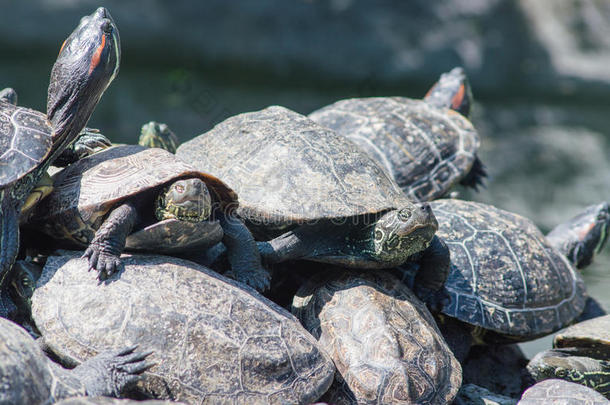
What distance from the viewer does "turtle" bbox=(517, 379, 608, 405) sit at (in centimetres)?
348

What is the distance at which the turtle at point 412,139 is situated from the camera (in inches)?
218

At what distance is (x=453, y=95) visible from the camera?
7.09 metres

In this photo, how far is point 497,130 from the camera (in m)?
14.9

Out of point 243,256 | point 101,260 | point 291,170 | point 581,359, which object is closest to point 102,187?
point 101,260

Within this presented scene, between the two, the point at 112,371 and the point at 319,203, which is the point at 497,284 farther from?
the point at 112,371

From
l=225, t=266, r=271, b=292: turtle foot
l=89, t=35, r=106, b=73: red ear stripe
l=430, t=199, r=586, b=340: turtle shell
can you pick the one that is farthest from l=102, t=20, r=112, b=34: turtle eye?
l=430, t=199, r=586, b=340: turtle shell

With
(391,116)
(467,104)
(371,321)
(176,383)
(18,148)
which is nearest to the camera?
(176,383)

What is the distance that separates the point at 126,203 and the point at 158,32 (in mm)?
12083

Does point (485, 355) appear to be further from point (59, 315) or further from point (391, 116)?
point (59, 315)

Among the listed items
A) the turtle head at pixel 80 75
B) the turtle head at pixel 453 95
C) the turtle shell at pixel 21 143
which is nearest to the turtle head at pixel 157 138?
the turtle head at pixel 80 75

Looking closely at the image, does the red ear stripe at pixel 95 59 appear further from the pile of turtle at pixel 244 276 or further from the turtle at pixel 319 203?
the turtle at pixel 319 203

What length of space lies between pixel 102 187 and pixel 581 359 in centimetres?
327

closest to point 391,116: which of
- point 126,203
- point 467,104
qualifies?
point 467,104

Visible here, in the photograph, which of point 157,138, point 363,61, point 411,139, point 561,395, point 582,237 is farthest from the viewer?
point 363,61
